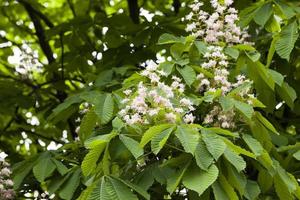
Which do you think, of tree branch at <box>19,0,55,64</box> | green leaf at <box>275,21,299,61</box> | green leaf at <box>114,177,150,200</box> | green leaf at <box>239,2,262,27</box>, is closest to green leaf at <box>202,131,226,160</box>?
green leaf at <box>114,177,150,200</box>

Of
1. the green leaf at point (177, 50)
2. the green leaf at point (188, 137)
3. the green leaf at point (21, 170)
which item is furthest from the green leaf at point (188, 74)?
the green leaf at point (21, 170)

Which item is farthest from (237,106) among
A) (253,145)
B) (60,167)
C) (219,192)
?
(60,167)

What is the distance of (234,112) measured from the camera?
2.31m

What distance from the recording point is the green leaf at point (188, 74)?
2360 millimetres

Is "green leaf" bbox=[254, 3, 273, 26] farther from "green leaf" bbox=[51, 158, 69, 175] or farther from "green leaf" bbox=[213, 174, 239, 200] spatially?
"green leaf" bbox=[51, 158, 69, 175]

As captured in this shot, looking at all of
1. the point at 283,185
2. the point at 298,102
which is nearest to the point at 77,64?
the point at 298,102

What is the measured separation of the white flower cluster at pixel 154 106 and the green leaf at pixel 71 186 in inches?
21.6

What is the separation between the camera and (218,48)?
2.39 meters

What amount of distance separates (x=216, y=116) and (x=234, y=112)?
3.1 inches

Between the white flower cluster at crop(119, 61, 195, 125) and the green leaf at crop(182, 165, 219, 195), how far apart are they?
0.22m

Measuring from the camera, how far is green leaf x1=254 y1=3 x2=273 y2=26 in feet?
9.17

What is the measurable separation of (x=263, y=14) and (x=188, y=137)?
1.16 m

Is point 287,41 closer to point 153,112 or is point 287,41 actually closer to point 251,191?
point 251,191

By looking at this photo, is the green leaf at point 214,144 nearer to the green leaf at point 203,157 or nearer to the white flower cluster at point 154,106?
the green leaf at point 203,157
